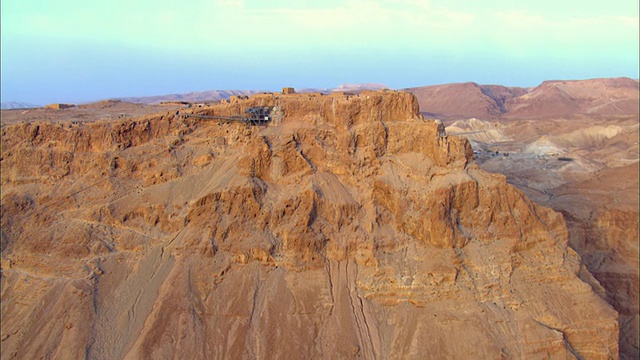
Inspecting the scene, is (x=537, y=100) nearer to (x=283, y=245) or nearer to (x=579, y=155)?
(x=579, y=155)

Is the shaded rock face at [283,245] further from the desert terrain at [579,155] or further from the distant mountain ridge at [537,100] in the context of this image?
the distant mountain ridge at [537,100]

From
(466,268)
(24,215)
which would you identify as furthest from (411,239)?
(24,215)

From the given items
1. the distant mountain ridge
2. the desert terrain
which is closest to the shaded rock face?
the desert terrain

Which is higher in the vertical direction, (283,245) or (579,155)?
(283,245)

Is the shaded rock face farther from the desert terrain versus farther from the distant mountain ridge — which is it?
the distant mountain ridge

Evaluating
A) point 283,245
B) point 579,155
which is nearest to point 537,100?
point 579,155

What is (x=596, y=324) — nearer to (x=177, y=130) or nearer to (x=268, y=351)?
(x=268, y=351)

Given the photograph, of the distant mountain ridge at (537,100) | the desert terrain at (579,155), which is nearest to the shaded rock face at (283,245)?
the desert terrain at (579,155)
